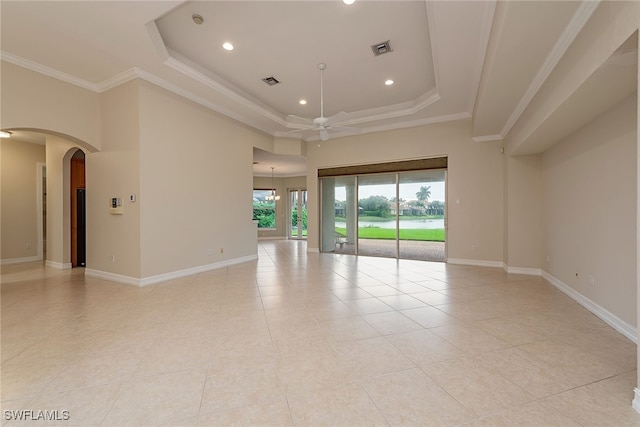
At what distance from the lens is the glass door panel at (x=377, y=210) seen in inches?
Answer: 301

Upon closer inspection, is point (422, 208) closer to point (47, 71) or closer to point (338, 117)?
point (338, 117)

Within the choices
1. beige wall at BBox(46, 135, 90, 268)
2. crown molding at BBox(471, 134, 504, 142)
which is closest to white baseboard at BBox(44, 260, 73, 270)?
beige wall at BBox(46, 135, 90, 268)

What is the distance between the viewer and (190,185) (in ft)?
17.7

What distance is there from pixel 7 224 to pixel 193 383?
8.46 metres

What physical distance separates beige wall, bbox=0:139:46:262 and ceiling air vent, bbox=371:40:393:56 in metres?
9.04

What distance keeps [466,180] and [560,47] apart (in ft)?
12.6

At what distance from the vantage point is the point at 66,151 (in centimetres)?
597

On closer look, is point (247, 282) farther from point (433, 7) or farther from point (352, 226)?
point (433, 7)

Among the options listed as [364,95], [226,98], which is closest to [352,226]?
[364,95]

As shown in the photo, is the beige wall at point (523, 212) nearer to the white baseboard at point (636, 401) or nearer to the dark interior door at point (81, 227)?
the white baseboard at point (636, 401)

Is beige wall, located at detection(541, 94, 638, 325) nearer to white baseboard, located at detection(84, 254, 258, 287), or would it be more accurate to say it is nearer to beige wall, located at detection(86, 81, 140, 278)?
white baseboard, located at detection(84, 254, 258, 287)

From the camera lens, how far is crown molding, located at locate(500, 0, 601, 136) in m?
2.30

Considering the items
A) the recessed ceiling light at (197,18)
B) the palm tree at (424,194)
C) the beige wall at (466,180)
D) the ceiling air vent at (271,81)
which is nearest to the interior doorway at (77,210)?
the ceiling air vent at (271,81)

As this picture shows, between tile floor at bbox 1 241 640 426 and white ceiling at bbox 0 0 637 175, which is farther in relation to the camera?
white ceiling at bbox 0 0 637 175
